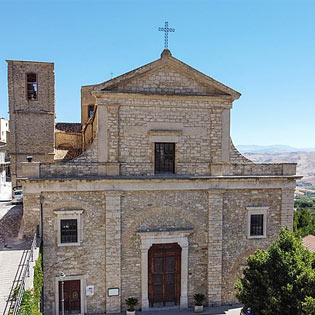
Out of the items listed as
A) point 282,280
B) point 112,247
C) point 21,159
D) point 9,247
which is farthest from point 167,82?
point 21,159

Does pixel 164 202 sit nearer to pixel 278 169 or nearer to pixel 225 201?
pixel 225 201

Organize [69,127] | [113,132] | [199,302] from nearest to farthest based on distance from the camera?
1. [113,132]
2. [199,302]
3. [69,127]

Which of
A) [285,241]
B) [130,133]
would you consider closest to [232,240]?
[285,241]

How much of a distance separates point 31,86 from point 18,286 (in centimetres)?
1473

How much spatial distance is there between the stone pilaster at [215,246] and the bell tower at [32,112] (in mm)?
11943

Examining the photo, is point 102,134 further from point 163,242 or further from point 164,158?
point 163,242

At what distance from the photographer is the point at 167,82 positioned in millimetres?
15781

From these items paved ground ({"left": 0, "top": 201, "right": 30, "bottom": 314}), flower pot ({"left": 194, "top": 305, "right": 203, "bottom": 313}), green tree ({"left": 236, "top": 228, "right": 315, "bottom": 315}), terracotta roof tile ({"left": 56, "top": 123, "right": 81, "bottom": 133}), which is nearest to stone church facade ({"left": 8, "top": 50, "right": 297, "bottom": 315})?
flower pot ({"left": 194, "top": 305, "right": 203, "bottom": 313})

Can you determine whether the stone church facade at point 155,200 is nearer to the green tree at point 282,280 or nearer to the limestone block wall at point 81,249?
the limestone block wall at point 81,249

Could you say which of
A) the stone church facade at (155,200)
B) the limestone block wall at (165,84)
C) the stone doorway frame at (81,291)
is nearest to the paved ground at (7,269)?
the stone church facade at (155,200)

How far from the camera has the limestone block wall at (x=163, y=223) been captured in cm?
1539

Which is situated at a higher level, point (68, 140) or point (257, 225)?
point (68, 140)

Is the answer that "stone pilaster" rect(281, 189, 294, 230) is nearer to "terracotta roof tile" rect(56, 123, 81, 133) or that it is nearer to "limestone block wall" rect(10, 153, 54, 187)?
"limestone block wall" rect(10, 153, 54, 187)


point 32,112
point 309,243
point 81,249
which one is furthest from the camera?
point 309,243
